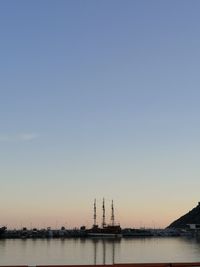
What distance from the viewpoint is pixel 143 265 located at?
2942 centimetres

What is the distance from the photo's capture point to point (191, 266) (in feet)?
97.1

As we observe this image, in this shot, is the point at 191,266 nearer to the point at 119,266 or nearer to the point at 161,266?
the point at 161,266

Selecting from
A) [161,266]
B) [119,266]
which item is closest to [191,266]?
[161,266]

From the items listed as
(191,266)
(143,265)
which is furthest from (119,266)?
(191,266)

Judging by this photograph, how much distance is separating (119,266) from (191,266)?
12.6ft

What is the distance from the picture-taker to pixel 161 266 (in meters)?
29.5

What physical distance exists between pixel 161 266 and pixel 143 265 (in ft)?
3.19

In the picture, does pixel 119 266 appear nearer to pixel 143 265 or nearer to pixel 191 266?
pixel 143 265

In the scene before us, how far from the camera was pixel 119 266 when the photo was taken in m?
29.4

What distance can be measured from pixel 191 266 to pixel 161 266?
5.29ft
